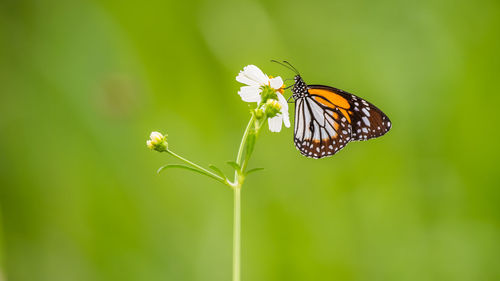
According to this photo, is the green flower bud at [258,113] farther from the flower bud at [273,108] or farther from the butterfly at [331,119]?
the butterfly at [331,119]

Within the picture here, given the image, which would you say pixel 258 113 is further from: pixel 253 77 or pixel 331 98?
pixel 331 98

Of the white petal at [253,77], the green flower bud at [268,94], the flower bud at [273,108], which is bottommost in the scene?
the flower bud at [273,108]

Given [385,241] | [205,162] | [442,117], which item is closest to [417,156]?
[442,117]

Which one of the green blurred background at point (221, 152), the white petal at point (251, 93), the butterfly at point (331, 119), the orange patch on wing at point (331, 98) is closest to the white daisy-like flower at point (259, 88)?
the white petal at point (251, 93)

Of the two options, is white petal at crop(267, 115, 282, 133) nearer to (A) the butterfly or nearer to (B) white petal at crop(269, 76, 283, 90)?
(B) white petal at crop(269, 76, 283, 90)

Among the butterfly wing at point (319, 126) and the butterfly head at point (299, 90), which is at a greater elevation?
the butterfly head at point (299, 90)

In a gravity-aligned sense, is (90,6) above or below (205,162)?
above

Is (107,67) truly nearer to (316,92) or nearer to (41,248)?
(41,248)
